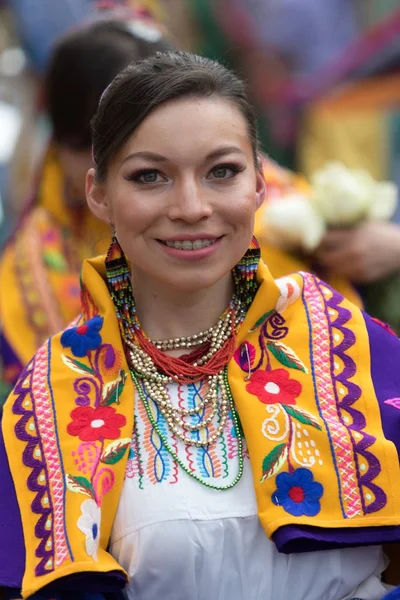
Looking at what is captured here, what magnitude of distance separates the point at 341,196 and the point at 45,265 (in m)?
0.95

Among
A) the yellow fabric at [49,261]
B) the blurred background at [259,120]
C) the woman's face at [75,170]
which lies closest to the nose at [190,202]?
the blurred background at [259,120]

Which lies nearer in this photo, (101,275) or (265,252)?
(101,275)

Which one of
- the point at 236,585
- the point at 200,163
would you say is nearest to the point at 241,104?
the point at 200,163

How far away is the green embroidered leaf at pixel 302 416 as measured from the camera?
2.08m

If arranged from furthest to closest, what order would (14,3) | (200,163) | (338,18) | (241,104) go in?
1. (338,18)
2. (14,3)
3. (241,104)
4. (200,163)

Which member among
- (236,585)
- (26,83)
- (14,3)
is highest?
(14,3)

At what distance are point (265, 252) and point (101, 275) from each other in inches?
41.7

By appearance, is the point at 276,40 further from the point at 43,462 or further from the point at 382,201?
the point at 43,462

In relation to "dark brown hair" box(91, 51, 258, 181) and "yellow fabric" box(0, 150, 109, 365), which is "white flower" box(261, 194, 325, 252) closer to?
"yellow fabric" box(0, 150, 109, 365)

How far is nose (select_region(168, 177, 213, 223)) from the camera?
1983 millimetres

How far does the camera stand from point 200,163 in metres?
2.00

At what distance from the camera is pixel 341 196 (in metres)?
3.27

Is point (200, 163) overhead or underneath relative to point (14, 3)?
underneath

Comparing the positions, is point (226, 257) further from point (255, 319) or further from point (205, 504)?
point (205, 504)
